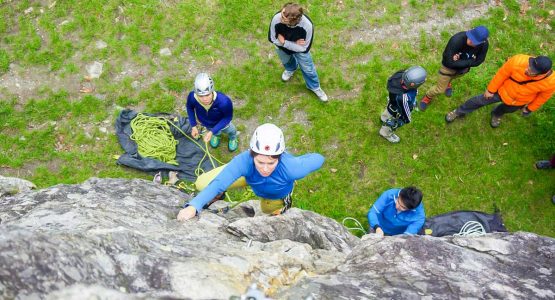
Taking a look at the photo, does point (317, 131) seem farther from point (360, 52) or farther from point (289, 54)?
point (360, 52)

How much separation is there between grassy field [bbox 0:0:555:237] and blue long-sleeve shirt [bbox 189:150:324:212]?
2.42 meters

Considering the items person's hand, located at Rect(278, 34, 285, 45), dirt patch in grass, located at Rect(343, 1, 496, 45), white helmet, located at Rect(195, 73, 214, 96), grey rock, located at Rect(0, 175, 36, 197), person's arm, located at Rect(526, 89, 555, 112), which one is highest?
dirt patch in grass, located at Rect(343, 1, 496, 45)

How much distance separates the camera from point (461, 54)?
7.96 meters

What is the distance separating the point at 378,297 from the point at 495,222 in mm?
4763

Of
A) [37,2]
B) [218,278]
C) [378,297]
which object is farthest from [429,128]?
[37,2]

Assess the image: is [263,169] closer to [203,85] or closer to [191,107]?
[203,85]

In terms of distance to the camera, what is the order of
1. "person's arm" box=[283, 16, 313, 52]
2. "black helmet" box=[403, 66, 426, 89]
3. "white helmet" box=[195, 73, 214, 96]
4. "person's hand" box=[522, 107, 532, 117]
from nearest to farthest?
"white helmet" box=[195, 73, 214, 96] → "black helmet" box=[403, 66, 426, 89] → "person's arm" box=[283, 16, 313, 52] → "person's hand" box=[522, 107, 532, 117]

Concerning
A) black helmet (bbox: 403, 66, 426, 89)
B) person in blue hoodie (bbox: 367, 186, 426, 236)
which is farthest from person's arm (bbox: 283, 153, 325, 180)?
black helmet (bbox: 403, 66, 426, 89)

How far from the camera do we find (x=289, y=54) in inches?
325

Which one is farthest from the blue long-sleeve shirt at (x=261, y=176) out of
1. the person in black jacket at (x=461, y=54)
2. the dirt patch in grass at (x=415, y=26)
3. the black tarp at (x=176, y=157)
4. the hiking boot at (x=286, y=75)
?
the dirt patch in grass at (x=415, y=26)

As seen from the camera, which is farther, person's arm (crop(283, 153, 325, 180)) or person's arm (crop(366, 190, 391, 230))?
person's arm (crop(366, 190, 391, 230))

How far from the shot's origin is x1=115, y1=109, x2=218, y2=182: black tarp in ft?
26.3

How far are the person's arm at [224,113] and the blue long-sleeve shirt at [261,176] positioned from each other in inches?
79.4

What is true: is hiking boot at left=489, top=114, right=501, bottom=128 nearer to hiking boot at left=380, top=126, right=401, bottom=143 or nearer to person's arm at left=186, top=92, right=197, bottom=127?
hiking boot at left=380, top=126, right=401, bottom=143
